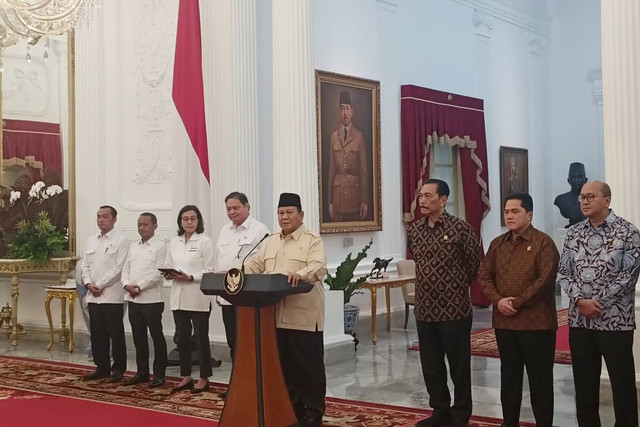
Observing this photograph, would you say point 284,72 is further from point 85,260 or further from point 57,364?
point 57,364

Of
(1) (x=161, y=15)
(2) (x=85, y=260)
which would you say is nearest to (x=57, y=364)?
(2) (x=85, y=260)

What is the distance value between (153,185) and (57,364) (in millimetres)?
2027

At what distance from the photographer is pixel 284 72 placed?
7.12 meters

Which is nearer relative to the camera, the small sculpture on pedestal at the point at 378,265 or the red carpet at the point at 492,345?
the red carpet at the point at 492,345

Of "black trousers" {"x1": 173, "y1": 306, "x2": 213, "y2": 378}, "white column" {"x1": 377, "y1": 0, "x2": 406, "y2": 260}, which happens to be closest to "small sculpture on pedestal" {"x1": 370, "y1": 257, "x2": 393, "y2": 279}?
"white column" {"x1": 377, "y1": 0, "x2": 406, "y2": 260}

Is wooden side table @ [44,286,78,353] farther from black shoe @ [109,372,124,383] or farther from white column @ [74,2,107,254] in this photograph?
black shoe @ [109,372,124,383]

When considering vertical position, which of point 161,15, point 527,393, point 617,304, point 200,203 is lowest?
point 527,393

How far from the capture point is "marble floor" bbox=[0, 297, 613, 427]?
5.59m

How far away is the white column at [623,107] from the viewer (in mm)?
5523

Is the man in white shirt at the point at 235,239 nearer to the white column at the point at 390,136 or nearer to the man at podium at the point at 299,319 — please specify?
the man at podium at the point at 299,319

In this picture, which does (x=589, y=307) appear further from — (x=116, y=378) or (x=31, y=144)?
(x=31, y=144)

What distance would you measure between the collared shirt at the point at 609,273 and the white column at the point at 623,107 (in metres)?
1.28

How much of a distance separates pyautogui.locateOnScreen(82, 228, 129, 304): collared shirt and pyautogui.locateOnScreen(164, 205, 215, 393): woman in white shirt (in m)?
0.60

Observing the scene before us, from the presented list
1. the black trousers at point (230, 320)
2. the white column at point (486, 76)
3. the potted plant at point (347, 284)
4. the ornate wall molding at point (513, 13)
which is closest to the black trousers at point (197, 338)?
the black trousers at point (230, 320)
